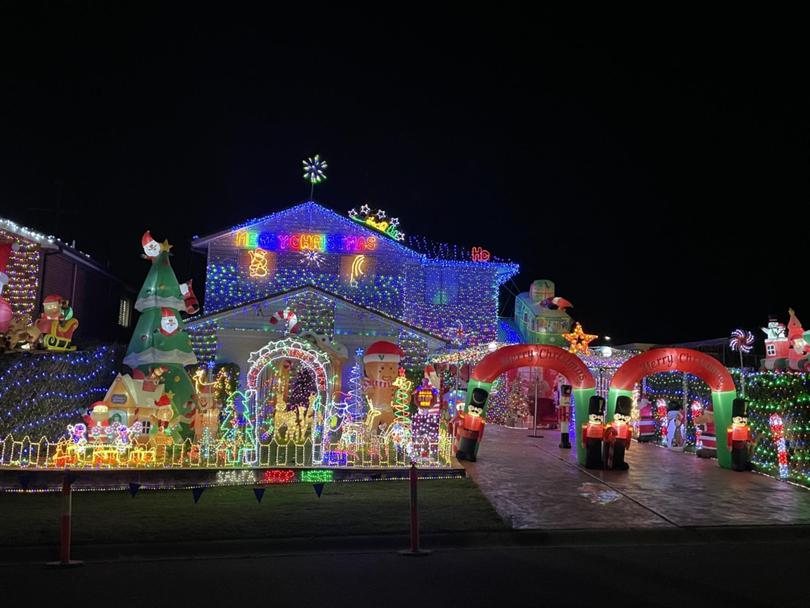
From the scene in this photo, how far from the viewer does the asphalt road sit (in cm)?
561

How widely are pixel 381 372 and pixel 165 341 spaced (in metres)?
5.34

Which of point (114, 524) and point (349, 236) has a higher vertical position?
point (349, 236)

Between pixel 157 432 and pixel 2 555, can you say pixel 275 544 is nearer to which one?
pixel 2 555

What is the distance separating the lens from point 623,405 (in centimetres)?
1422

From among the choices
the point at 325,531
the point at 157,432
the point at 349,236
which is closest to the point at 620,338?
the point at 349,236

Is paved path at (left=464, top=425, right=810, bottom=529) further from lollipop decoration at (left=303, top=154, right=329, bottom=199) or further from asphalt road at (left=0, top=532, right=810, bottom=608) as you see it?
lollipop decoration at (left=303, top=154, right=329, bottom=199)

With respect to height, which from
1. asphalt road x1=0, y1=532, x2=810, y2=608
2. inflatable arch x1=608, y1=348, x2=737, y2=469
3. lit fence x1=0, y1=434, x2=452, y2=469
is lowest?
asphalt road x1=0, y1=532, x2=810, y2=608

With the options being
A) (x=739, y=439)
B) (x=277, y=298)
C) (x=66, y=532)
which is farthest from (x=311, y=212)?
(x=66, y=532)

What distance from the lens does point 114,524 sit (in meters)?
8.12

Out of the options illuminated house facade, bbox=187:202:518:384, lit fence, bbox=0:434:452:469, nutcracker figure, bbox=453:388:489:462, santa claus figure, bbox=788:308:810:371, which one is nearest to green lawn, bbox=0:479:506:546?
lit fence, bbox=0:434:452:469

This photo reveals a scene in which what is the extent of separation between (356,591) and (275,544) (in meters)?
1.98

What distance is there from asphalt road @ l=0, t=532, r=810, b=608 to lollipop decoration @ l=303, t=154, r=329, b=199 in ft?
63.5

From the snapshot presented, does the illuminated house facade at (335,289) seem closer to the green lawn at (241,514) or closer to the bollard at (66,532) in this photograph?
the green lawn at (241,514)

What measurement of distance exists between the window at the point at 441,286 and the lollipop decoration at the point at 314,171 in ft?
18.2
